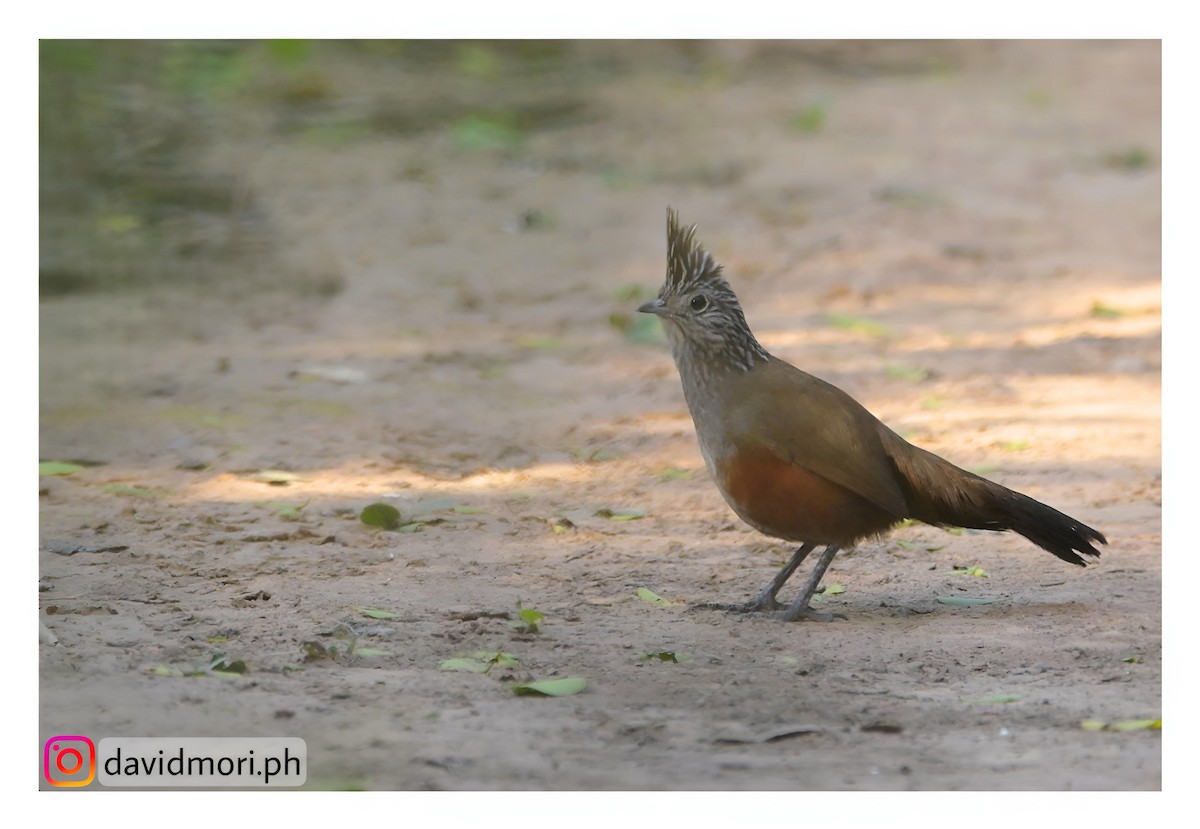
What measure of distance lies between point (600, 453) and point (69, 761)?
383 cm

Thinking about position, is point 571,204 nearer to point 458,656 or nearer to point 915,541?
point 915,541

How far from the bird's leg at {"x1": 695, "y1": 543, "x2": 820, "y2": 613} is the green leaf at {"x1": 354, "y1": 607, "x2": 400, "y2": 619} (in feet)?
3.58

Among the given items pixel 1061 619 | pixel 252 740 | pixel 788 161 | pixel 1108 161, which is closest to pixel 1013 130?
pixel 1108 161

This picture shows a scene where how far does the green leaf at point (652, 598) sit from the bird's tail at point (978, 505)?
93cm

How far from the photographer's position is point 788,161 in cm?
1328

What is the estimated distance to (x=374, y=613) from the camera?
4.85 m

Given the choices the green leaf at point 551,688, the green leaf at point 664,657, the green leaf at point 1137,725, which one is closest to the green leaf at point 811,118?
the green leaf at point 664,657

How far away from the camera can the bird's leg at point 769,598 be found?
511 cm

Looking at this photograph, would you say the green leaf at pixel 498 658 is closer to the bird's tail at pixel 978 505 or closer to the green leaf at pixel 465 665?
the green leaf at pixel 465 665

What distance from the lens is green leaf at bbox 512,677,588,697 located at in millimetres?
4168

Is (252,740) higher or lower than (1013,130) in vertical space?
lower

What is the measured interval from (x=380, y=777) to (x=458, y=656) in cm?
91

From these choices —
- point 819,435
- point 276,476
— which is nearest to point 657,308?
point 819,435

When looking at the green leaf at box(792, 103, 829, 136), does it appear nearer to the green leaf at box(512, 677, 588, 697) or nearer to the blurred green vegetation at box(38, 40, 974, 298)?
the blurred green vegetation at box(38, 40, 974, 298)
